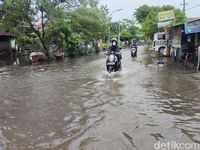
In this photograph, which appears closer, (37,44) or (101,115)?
(101,115)

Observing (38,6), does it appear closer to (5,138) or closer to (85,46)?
(85,46)

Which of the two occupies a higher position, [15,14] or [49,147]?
[15,14]

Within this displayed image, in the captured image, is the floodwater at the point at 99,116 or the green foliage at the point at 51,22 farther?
the green foliage at the point at 51,22

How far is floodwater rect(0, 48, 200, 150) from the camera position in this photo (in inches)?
231

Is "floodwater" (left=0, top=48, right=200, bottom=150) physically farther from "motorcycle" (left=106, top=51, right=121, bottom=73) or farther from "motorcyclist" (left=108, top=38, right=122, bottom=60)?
"motorcyclist" (left=108, top=38, right=122, bottom=60)

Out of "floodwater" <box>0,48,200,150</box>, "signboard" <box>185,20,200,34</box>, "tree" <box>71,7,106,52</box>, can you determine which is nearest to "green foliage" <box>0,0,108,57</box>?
"tree" <box>71,7,106,52</box>

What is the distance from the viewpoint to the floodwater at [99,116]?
5877 mm

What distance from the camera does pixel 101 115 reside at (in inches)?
303

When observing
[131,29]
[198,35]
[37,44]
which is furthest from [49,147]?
[131,29]

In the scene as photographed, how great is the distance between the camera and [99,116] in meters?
7.61

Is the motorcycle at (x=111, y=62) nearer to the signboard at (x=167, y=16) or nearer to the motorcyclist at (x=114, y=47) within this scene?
the motorcyclist at (x=114, y=47)

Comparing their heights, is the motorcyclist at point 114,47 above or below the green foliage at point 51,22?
below

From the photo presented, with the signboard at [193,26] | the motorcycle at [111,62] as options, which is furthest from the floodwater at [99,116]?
the signboard at [193,26]

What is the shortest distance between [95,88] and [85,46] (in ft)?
106
